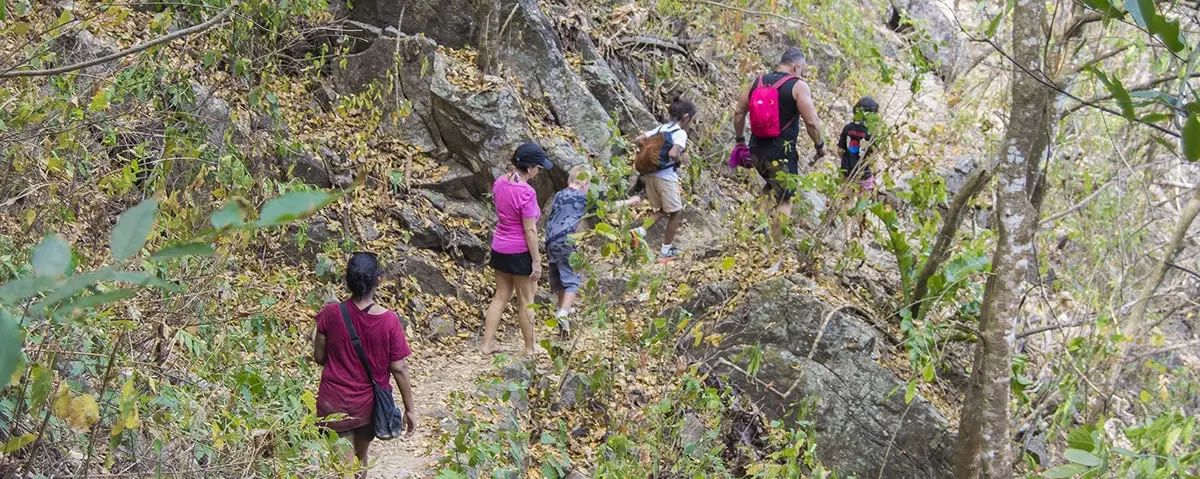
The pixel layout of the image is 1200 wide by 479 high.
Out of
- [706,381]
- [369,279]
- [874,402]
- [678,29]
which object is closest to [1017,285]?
[874,402]

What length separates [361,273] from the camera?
4328 millimetres

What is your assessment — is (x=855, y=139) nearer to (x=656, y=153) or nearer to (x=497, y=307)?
(x=656, y=153)

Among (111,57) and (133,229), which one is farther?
(111,57)

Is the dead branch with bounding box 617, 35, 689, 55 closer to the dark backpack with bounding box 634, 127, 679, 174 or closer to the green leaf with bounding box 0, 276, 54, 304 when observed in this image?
the dark backpack with bounding box 634, 127, 679, 174

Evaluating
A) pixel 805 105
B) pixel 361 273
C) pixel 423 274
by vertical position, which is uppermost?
pixel 805 105

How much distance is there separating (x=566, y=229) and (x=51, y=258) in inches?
239

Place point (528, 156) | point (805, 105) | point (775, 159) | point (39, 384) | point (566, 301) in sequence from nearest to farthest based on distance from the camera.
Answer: point (39, 384), point (528, 156), point (566, 301), point (805, 105), point (775, 159)

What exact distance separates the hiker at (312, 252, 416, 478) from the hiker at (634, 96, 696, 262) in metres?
4.04

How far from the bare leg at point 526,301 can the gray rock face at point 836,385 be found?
153 centimetres

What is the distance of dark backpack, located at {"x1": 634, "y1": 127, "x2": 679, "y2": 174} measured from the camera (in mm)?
8047

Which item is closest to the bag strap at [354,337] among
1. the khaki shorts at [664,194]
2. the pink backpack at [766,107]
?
the khaki shorts at [664,194]

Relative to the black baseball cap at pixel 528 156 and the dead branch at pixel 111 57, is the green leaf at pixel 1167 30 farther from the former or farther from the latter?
the black baseball cap at pixel 528 156

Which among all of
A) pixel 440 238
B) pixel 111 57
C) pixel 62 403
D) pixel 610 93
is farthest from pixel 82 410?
pixel 610 93

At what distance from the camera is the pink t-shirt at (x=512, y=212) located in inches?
254
